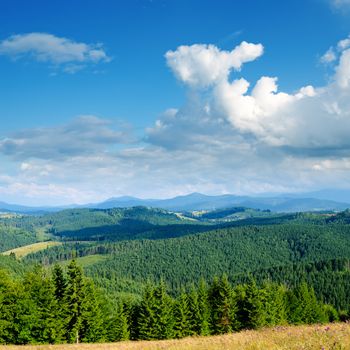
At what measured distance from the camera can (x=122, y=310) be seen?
252ft

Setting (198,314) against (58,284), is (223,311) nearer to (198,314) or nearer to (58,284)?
(198,314)

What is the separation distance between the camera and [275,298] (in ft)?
292

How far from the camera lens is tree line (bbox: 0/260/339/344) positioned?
56.5 metres

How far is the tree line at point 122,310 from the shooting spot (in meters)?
56.5

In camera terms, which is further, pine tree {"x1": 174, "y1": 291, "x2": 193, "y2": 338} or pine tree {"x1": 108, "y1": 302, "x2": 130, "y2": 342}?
pine tree {"x1": 174, "y1": 291, "x2": 193, "y2": 338}

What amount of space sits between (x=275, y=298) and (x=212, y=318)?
Answer: 17456mm

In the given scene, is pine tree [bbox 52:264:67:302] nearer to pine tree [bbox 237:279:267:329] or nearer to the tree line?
the tree line

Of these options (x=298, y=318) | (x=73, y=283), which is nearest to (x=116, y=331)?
(x=73, y=283)

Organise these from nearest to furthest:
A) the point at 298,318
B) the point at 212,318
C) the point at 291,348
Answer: the point at 291,348
the point at 212,318
the point at 298,318

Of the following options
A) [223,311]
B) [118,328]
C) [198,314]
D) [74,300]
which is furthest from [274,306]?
[74,300]

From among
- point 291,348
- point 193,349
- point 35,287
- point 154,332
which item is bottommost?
point 154,332

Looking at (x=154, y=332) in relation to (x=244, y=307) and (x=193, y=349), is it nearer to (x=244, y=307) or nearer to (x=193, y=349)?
(x=244, y=307)

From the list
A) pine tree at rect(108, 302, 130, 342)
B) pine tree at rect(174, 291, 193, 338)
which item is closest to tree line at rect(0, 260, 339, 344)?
pine tree at rect(174, 291, 193, 338)

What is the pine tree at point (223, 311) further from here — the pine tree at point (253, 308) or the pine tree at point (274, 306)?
the pine tree at point (274, 306)
